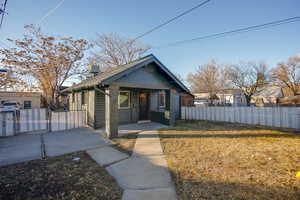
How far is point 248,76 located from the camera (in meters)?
19.6

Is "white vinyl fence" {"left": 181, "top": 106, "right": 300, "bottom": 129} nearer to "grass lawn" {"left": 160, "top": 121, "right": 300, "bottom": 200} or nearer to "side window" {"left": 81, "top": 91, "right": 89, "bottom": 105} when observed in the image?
"grass lawn" {"left": 160, "top": 121, "right": 300, "bottom": 200}

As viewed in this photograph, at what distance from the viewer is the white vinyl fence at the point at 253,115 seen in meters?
7.99

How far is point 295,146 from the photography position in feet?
16.5

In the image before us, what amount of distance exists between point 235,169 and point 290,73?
34168mm

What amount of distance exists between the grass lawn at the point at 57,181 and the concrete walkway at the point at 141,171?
24 cm

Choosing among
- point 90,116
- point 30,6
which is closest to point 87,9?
point 30,6

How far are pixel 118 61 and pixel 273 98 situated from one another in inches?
1362

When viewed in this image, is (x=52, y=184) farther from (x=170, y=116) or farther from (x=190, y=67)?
(x=190, y=67)

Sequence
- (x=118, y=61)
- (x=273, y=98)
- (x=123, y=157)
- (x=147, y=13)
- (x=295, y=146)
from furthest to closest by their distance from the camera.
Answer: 1. (x=273, y=98)
2. (x=118, y=61)
3. (x=147, y=13)
4. (x=295, y=146)
5. (x=123, y=157)

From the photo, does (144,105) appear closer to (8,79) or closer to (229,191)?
(229,191)

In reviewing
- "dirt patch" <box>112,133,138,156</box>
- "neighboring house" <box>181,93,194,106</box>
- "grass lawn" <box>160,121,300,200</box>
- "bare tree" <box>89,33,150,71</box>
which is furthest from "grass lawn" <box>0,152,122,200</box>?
"bare tree" <box>89,33,150,71</box>

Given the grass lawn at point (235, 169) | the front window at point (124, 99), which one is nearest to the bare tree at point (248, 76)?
the grass lawn at point (235, 169)

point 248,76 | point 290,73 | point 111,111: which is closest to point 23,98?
point 111,111

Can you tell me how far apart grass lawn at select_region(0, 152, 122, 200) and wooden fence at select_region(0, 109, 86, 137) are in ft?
12.9
